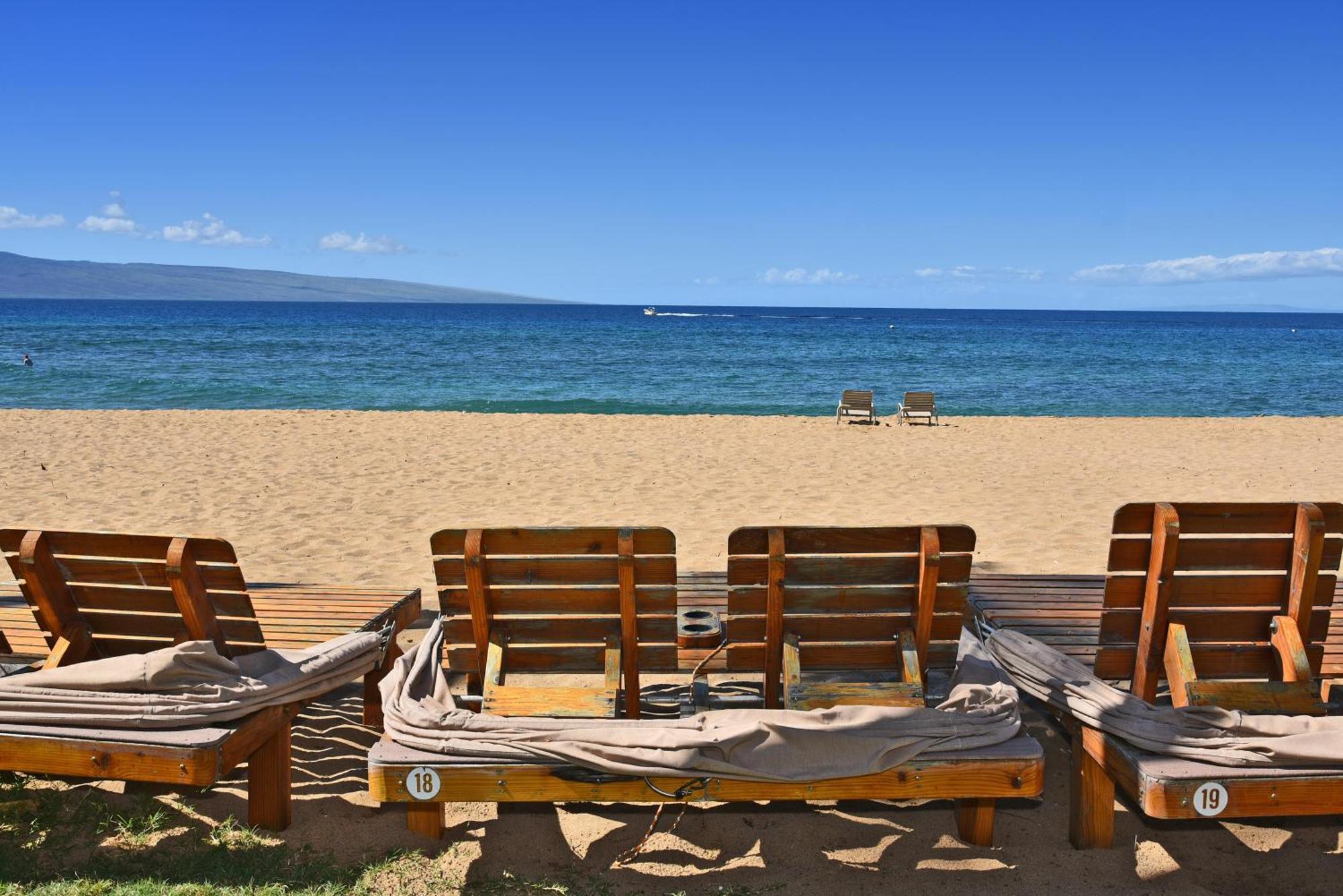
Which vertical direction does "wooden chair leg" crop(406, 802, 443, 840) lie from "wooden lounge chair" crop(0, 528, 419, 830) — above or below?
below

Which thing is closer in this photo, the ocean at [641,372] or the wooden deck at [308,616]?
the wooden deck at [308,616]

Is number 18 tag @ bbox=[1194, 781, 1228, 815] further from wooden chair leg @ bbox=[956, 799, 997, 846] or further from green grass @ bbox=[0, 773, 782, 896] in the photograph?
green grass @ bbox=[0, 773, 782, 896]

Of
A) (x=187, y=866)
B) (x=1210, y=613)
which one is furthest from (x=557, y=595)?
(x=1210, y=613)

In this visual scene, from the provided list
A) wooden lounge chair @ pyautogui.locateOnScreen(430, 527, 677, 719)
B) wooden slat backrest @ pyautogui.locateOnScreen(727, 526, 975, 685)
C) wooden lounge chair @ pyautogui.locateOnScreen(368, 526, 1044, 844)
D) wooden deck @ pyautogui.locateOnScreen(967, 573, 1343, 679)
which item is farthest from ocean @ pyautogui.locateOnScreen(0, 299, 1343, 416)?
wooden lounge chair @ pyautogui.locateOnScreen(368, 526, 1044, 844)

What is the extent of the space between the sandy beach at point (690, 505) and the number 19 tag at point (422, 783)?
400 mm

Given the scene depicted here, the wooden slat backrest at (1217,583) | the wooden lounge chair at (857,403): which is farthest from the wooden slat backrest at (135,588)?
the wooden lounge chair at (857,403)

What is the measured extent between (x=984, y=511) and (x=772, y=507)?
6.73 ft

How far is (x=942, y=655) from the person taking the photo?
3.44 meters

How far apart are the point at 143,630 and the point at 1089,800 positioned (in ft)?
11.0

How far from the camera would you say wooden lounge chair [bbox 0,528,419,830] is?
3.02m

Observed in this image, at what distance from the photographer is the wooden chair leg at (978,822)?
10.7ft

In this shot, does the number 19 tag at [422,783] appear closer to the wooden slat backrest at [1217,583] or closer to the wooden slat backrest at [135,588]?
the wooden slat backrest at [135,588]

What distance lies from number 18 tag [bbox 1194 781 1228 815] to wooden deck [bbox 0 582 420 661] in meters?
2.93

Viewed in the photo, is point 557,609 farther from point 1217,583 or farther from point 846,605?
point 1217,583
